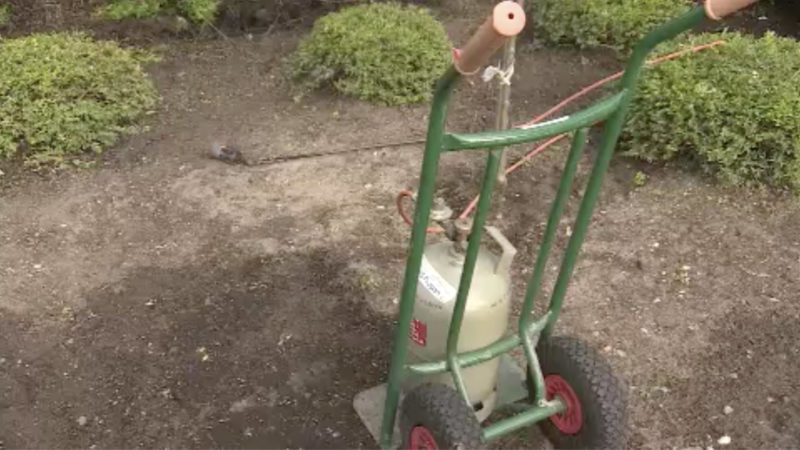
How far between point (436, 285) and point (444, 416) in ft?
1.19

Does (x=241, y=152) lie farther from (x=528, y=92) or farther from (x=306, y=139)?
(x=528, y=92)

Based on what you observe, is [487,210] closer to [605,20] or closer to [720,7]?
[720,7]

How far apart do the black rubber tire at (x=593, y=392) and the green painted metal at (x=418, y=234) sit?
0.48m

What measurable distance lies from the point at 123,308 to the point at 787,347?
241cm

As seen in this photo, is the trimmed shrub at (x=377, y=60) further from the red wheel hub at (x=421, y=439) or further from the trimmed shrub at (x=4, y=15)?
the red wheel hub at (x=421, y=439)

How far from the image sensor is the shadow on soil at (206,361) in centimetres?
299

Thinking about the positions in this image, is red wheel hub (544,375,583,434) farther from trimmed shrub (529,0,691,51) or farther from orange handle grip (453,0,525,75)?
trimmed shrub (529,0,691,51)

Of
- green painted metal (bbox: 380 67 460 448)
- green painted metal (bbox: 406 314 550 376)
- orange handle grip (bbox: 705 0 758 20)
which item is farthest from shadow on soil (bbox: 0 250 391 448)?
orange handle grip (bbox: 705 0 758 20)

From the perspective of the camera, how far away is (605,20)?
504cm

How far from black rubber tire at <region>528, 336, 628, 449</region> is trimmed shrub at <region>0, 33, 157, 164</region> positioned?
2.56 metres

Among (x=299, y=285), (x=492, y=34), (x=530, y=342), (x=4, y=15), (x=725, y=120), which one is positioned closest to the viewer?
(x=492, y=34)

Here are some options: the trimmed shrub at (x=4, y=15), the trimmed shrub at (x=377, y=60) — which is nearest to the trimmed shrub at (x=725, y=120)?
the trimmed shrub at (x=377, y=60)

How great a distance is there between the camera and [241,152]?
4.31 m

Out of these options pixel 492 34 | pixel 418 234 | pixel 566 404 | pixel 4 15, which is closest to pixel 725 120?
pixel 566 404
